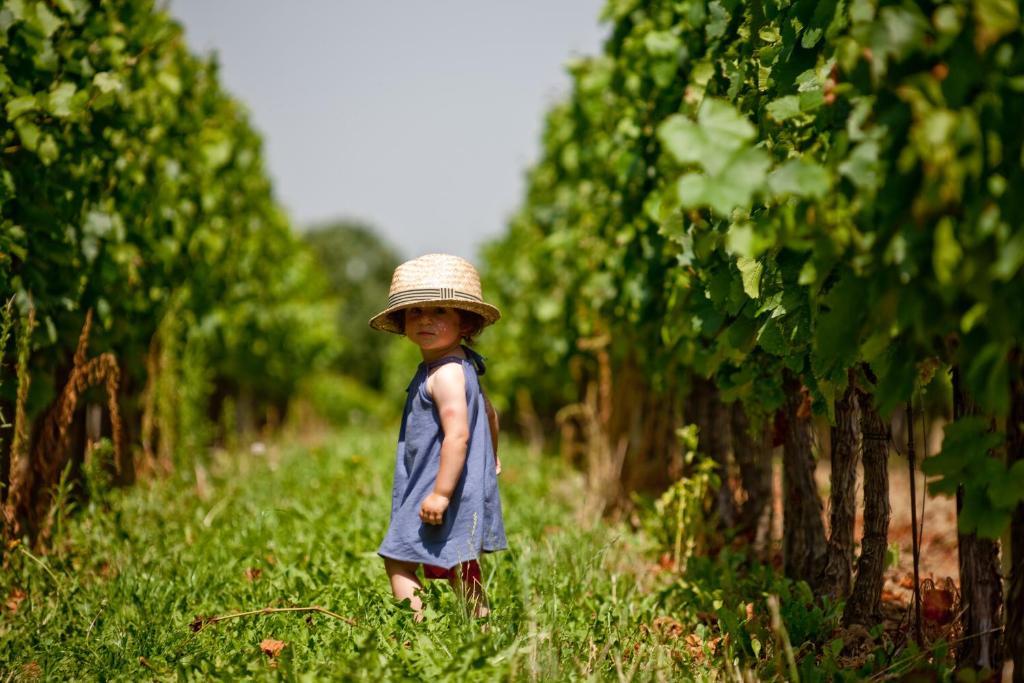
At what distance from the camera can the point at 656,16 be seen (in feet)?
15.0

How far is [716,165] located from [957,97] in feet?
1.63

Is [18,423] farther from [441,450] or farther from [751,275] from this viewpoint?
[751,275]

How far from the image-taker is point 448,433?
2793mm

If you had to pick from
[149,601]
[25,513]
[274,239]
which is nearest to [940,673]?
[149,601]

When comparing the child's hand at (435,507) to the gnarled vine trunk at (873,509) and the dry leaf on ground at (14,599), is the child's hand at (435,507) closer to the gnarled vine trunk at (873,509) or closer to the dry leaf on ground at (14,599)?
the gnarled vine trunk at (873,509)

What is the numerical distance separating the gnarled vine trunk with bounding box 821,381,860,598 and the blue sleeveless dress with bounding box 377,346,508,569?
1.26 meters

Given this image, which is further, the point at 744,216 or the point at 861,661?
the point at 861,661

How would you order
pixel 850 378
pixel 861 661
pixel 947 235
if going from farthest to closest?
pixel 850 378 → pixel 861 661 → pixel 947 235

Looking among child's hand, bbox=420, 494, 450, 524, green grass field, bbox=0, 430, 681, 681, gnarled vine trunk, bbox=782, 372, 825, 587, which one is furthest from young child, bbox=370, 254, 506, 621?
gnarled vine trunk, bbox=782, 372, 825, 587

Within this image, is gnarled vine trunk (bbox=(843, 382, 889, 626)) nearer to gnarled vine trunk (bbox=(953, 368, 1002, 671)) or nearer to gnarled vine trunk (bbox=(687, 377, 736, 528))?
gnarled vine trunk (bbox=(953, 368, 1002, 671))

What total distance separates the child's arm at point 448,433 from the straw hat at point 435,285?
0.75ft

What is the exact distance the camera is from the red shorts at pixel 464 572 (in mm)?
2955

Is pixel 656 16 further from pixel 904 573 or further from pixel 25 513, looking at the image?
pixel 25 513

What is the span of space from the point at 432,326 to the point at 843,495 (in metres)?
1.65
